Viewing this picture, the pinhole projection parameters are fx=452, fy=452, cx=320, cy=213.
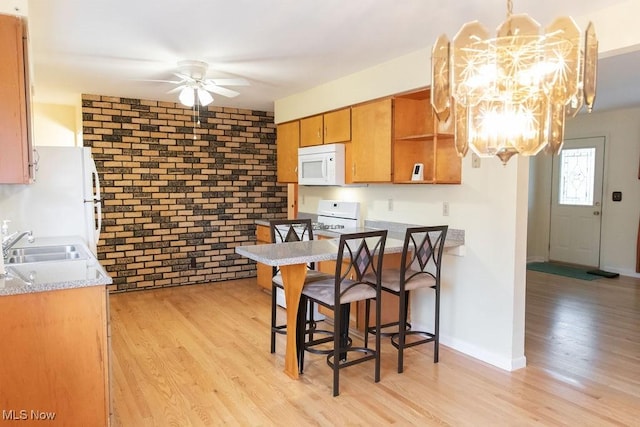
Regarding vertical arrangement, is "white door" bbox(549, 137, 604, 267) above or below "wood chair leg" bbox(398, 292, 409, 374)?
above

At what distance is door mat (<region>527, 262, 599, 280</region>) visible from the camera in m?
6.09

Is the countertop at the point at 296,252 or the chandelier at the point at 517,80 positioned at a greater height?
the chandelier at the point at 517,80

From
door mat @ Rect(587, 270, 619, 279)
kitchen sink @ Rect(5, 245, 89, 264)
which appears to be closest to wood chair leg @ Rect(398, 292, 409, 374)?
kitchen sink @ Rect(5, 245, 89, 264)

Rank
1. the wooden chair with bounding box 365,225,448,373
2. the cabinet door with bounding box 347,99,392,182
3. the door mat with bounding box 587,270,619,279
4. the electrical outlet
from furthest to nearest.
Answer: the door mat with bounding box 587,270,619,279, the cabinet door with bounding box 347,99,392,182, the electrical outlet, the wooden chair with bounding box 365,225,448,373

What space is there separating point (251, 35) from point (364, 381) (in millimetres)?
2403

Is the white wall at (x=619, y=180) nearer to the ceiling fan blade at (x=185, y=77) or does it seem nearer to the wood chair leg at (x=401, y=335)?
the wood chair leg at (x=401, y=335)

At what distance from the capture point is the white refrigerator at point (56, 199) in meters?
3.65

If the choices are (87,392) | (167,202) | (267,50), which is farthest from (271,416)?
(167,202)

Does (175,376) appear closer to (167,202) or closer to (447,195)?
(447,195)

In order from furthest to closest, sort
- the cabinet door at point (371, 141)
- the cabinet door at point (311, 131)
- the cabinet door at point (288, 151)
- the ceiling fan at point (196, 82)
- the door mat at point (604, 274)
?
the door mat at point (604, 274), the cabinet door at point (288, 151), the cabinet door at point (311, 131), the cabinet door at point (371, 141), the ceiling fan at point (196, 82)

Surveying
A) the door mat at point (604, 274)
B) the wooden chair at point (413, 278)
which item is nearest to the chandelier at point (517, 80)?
the wooden chair at point (413, 278)

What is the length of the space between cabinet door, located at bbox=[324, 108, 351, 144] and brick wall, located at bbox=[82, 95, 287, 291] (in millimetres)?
1829

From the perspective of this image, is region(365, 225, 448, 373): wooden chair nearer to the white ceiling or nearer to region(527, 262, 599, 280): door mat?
the white ceiling

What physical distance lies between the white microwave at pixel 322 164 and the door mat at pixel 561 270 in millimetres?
3850
